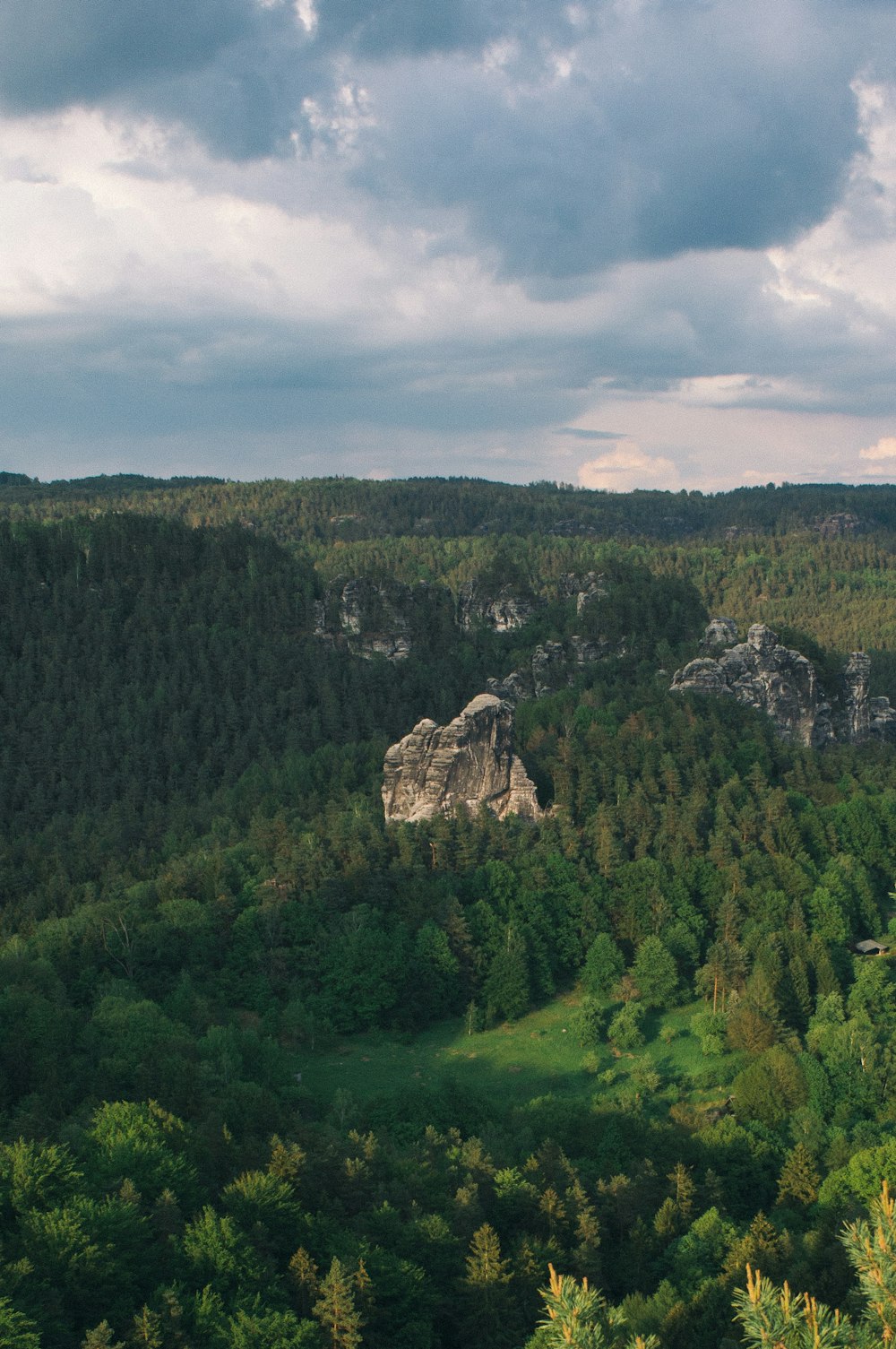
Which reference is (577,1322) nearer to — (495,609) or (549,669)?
(549,669)

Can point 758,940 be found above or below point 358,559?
below

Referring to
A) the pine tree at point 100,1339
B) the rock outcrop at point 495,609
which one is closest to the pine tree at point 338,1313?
the pine tree at point 100,1339

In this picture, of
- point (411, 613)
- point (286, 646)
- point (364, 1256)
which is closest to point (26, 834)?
point (286, 646)

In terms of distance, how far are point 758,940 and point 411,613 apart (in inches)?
2277

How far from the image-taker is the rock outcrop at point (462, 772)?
8500 cm

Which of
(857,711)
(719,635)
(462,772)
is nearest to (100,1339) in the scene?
(462,772)

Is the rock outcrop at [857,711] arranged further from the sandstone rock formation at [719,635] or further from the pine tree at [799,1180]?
the pine tree at [799,1180]

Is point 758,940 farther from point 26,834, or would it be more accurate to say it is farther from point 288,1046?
point 26,834

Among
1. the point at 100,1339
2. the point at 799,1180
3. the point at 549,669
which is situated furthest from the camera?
the point at 549,669

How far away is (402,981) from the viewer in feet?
231

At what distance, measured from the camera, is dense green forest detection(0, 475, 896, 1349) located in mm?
38469

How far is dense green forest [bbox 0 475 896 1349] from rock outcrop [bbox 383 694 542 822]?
7.65 feet

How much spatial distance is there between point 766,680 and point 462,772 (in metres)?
28.6

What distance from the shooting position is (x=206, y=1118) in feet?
154
